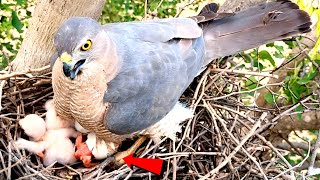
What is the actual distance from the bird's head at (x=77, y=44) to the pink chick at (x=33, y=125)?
0.40 m

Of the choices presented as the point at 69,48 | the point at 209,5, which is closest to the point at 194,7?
the point at 209,5

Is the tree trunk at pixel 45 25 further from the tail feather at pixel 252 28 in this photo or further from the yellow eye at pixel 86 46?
the tail feather at pixel 252 28

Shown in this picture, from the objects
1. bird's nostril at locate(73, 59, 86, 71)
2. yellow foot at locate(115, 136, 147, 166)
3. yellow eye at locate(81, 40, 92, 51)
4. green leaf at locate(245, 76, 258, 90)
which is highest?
yellow eye at locate(81, 40, 92, 51)

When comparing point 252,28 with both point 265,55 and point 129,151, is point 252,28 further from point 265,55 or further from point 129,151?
point 129,151

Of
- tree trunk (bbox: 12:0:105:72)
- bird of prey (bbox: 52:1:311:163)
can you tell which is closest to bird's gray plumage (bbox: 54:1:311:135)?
bird of prey (bbox: 52:1:311:163)

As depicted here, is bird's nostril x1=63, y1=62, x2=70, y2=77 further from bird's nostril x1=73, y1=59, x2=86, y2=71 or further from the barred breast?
the barred breast

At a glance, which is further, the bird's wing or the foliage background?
the foliage background

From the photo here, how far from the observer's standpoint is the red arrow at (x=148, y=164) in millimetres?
2471

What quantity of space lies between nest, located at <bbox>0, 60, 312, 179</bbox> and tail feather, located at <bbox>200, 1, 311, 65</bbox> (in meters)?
0.13

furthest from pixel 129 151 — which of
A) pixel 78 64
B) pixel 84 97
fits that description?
pixel 78 64

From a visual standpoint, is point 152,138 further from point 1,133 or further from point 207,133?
point 1,133

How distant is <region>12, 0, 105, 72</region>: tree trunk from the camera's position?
7.90ft

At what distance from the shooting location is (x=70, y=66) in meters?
2.07

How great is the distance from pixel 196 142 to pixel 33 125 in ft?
2.17
